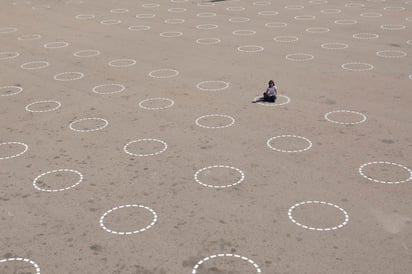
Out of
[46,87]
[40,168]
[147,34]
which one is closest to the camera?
[40,168]

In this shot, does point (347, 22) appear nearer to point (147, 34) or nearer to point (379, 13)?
point (379, 13)

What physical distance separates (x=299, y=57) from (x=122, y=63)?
562cm

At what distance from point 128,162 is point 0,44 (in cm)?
1167

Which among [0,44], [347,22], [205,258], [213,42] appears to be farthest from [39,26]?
[205,258]

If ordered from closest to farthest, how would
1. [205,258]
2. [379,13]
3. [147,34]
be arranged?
[205,258], [147,34], [379,13]

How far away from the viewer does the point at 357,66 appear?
13.9 m

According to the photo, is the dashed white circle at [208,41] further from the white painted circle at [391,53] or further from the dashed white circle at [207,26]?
the white painted circle at [391,53]

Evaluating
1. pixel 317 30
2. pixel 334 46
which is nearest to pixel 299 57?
pixel 334 46

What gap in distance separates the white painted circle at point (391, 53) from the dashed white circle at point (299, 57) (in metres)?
2.16

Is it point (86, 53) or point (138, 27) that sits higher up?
point (138, 27)

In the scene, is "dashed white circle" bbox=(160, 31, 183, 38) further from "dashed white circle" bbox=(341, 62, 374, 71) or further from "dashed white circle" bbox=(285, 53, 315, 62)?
"dashed white circle" bbox=(341, 62, 374, 71)

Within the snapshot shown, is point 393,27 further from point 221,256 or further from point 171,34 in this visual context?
point 221,256

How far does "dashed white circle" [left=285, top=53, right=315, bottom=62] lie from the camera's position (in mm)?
14791

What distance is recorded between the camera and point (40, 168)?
8.81m
